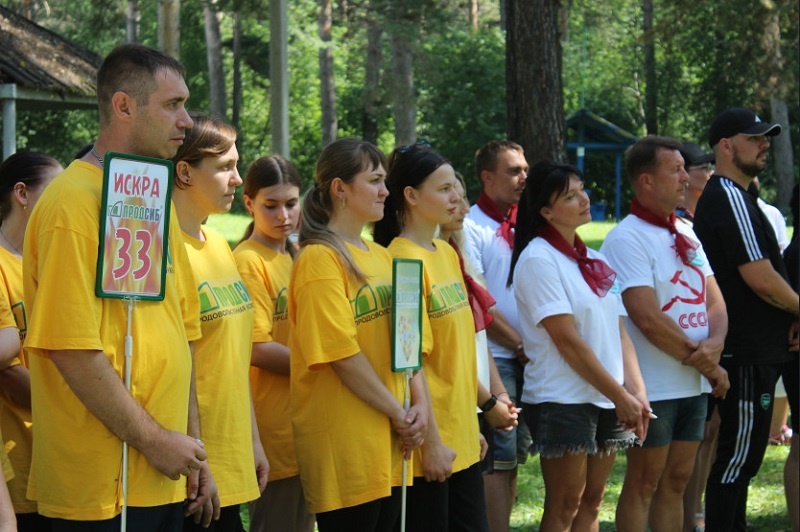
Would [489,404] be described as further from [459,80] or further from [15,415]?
[459,80]

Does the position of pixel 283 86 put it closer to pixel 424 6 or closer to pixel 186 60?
pixel 424 6

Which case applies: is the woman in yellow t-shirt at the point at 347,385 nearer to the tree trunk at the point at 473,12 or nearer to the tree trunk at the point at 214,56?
the tree trunk at the point at 214,56

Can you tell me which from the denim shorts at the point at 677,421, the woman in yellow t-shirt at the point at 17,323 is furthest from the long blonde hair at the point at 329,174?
the denim shorts at the point at 677,421

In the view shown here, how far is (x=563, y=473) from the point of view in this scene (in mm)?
5477

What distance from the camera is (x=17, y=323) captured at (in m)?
4.05

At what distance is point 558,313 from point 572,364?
26cm

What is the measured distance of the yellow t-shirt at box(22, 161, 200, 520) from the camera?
10.2 ft

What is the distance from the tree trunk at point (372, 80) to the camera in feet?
97.6

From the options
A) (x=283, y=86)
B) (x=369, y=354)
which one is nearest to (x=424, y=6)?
(x=283, y=86)

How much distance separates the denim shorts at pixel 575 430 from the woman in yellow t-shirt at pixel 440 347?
548 millimetres

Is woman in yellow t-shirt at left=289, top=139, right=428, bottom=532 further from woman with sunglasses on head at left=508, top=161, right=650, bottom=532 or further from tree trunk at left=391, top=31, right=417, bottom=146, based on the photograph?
tree trunk at left=391, top=31, right=417, bottom=146

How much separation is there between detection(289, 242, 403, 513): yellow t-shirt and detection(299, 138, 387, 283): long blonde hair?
130 mm

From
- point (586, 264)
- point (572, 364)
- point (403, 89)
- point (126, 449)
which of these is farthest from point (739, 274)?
point (403, 89)

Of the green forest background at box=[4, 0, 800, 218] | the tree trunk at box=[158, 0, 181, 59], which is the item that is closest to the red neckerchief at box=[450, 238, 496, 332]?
the tree trunk at box=[158, 0, 181, 59]
